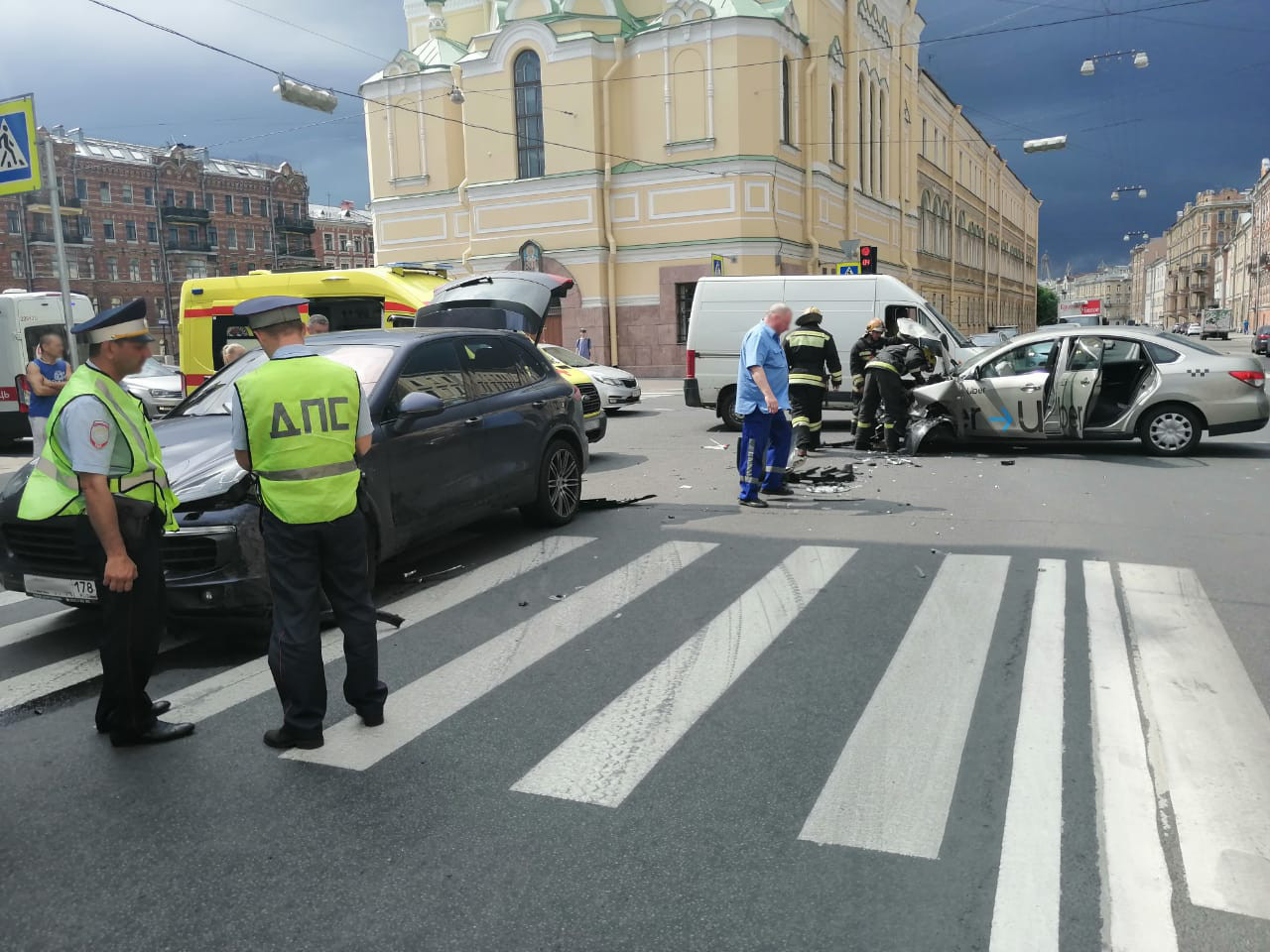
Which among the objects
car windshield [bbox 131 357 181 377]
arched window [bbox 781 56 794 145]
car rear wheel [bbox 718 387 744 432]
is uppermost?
arched window [bbox 781 56 794 145]

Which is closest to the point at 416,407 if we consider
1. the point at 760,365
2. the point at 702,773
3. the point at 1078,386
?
the point at 702,773

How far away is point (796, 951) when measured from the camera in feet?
8.62

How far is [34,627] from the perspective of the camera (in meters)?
5.95

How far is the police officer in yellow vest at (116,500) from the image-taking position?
149 inches

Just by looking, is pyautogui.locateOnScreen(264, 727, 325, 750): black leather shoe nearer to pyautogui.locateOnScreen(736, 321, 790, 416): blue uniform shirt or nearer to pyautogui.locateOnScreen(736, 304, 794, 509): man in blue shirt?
pyautogui.locateOnScreen(736, 304, 794, 509): man in blue shirt

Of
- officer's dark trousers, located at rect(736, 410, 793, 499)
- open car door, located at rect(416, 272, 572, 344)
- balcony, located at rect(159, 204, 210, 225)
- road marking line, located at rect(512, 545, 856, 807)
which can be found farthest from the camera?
balcony, located at rect(159, 204, 210, 225)

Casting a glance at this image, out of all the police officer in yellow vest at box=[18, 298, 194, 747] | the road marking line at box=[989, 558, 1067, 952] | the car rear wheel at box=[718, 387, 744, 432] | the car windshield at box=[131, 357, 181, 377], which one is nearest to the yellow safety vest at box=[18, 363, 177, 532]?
the police officer in yellow vest at box=[18, 298, 194, 747]

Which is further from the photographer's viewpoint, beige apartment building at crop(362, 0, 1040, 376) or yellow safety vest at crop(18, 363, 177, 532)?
beige apartment building at crop(362, 0, 1040, 376)

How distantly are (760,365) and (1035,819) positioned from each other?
6.19 meters

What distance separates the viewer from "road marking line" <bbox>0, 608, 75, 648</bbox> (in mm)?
5730

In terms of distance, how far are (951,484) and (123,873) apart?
8541 millimetres

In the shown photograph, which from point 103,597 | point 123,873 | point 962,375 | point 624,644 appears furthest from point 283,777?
point 962,375

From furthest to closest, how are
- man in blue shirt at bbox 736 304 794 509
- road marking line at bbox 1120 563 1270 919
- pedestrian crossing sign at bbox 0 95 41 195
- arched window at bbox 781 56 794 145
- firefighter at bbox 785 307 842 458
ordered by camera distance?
arched window at bbox 781 56 794 145 → pedestrian crossing sign at bbox 0 95 41 195 → firefighter at bbox 785 307 842 458 → man in blue shirt at bbox 736 304 794 509 → road marking line at bbox 1120 563 1270 919

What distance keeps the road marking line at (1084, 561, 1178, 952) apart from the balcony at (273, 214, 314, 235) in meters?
90.3
